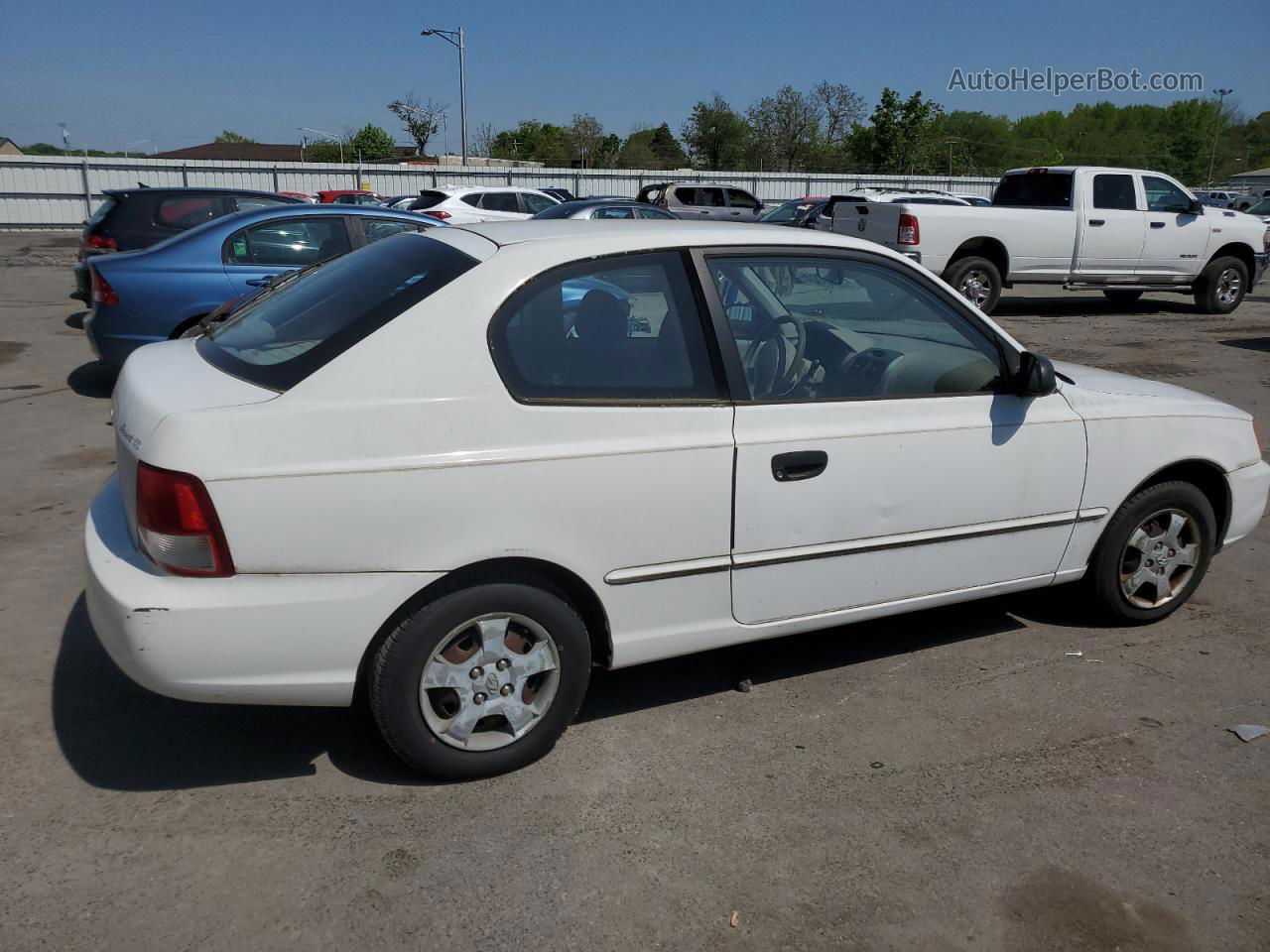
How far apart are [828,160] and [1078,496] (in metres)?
60.4

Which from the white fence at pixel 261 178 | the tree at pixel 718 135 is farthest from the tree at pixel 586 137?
the white fence at pixel 261 178

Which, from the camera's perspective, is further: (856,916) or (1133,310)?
(1133,310)

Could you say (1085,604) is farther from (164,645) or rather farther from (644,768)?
(164,645)

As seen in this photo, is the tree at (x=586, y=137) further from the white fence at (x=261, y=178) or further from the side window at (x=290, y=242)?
the side window at (x=290, y=242)

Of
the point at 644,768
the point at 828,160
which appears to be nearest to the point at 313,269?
the point at 644,768

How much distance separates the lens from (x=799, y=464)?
3.40 m

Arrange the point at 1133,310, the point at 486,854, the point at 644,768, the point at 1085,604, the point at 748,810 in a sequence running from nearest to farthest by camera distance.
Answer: the point at 486,854, the point at 748,810, the point at 644,768, the point at 1085,604, the point at 1133,310

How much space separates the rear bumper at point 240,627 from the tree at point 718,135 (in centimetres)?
6158

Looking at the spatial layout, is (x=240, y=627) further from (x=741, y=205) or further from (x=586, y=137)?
(x=586, y=137)

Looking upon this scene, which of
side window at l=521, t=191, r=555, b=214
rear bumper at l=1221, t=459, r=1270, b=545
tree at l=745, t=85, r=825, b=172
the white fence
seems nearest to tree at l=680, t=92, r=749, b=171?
tree at l=745, t=85, r=825, b=172

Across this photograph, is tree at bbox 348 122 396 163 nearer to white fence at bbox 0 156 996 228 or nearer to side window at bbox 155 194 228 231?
white fence at bbox 0 156 996 228

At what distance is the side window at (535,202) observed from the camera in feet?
71.5

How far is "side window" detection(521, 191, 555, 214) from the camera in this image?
21.8 meters

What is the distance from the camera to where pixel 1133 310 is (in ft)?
53.4
